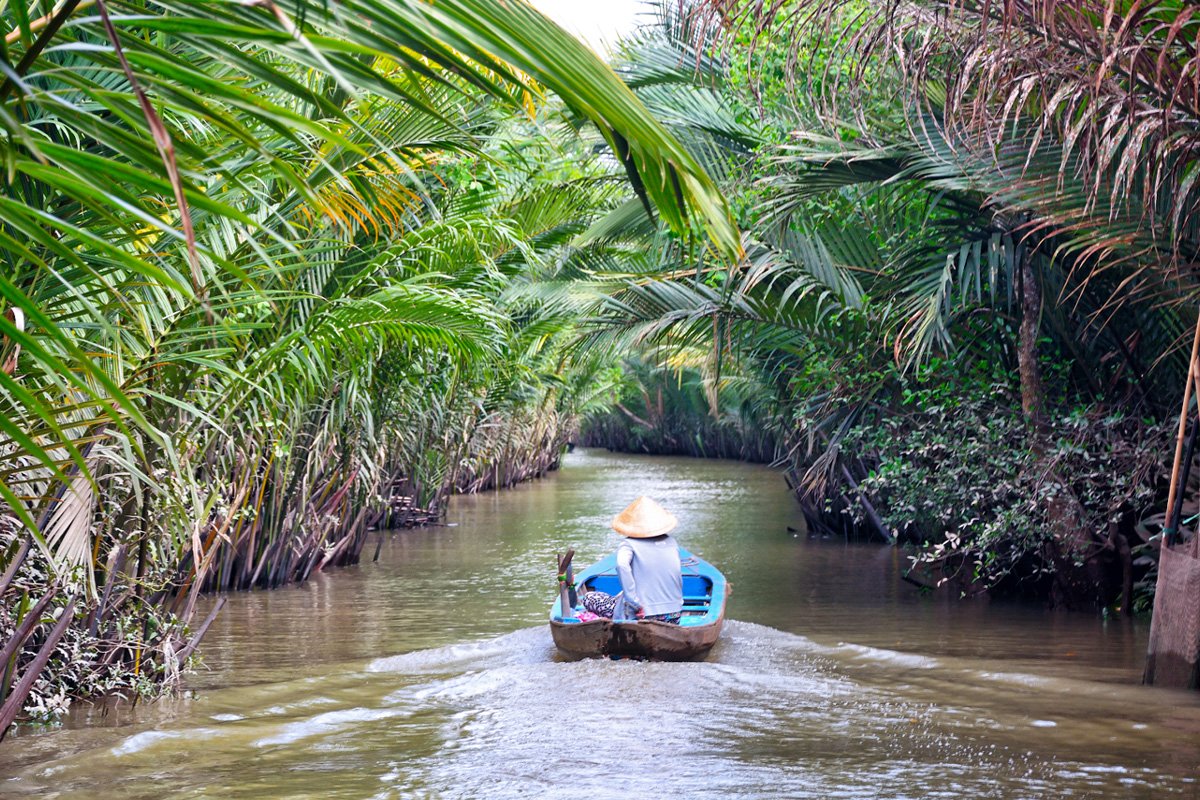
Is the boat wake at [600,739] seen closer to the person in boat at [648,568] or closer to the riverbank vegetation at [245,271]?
the person in boat at [648,568]

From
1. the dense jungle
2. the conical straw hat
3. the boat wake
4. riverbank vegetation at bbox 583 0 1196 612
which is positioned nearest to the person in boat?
the conical straw hat

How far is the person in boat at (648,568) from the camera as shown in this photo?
27.7 ft

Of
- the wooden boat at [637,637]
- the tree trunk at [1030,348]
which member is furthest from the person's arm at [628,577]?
the tree trunk at [1030,348]

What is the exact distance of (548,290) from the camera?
1659 cm

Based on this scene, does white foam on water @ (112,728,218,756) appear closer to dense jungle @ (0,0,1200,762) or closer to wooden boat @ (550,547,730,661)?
dense jungle @ (0,0,1200,762)

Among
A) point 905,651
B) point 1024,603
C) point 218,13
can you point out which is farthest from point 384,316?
point 1024,603

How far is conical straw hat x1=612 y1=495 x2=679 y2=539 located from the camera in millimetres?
8492

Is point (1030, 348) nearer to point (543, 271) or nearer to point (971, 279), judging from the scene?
point (971, 279)

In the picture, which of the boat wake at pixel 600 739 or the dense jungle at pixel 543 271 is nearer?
the dense jungle at pixel 543 271

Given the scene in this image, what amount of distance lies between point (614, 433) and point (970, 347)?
42.5 metres

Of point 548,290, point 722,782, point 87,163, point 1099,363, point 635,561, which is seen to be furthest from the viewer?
point 548,290

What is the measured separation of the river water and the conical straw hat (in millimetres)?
987

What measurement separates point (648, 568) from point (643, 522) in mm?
334

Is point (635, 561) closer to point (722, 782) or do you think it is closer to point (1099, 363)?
point (722, 782)
